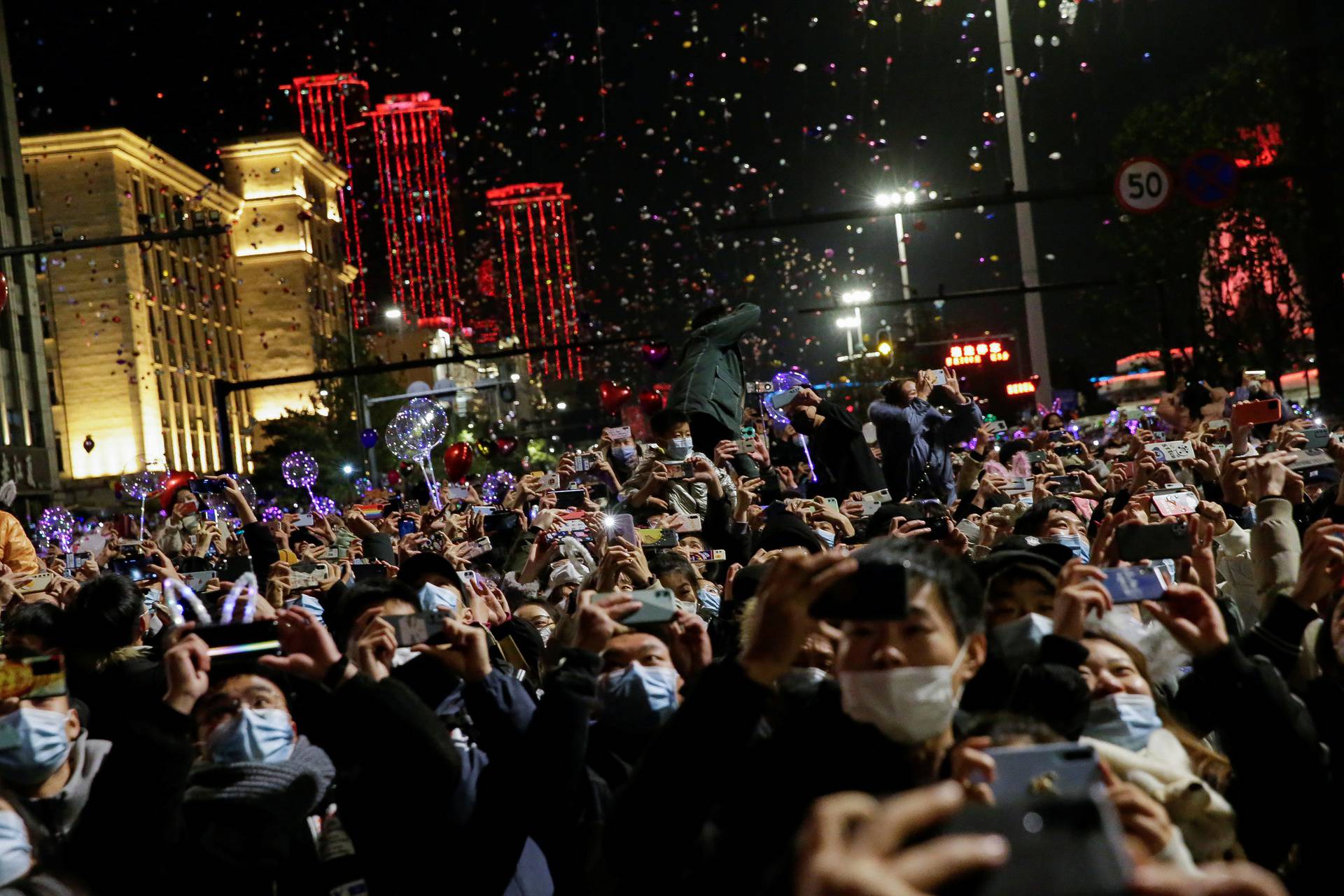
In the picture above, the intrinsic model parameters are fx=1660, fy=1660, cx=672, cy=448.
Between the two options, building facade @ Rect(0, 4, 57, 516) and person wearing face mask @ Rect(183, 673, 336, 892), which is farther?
building facade @ Rect(0, 4, 57, 516)

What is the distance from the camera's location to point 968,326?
222 feet

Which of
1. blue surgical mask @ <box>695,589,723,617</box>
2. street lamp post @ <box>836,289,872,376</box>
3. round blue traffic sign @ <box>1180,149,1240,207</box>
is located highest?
street lamp post @ <box>836,289,872,376</box>

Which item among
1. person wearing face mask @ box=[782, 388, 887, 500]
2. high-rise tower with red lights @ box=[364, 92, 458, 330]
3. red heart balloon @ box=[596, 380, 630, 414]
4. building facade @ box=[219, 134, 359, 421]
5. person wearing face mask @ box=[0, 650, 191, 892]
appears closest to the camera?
person wearing face mask @ box=[0, 650, 191, 892]

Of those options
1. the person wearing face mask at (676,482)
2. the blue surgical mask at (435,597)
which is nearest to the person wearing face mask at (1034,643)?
the blue surgical mask at (435,597)

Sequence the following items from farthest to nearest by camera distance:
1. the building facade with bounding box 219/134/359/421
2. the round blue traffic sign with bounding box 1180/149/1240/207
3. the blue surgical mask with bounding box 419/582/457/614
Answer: the building facade with bounding box 219/134/359/421
the round blue traffic sign with bounding box 1180/149/1240/207
the blue surgical mask with bounding box 419/582/457/614

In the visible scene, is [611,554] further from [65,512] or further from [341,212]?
[341,212]

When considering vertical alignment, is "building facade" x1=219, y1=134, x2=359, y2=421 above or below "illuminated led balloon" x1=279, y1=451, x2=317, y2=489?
above

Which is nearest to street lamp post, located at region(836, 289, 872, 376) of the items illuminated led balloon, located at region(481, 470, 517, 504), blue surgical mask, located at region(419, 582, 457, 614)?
illuminated led balloon, located at region(481, 470, 517, 504)

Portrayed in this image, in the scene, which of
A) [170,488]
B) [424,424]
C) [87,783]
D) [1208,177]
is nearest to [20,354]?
[170,488]

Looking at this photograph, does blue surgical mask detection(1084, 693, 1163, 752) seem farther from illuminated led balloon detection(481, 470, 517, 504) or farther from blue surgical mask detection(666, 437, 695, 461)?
illuminated led balloon detection(481, 470, 517, 504)

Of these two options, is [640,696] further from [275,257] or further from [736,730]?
[275,257]

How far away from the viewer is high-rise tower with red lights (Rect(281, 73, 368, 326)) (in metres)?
124

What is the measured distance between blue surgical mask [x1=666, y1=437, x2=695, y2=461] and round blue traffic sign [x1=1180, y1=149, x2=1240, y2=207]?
10.2 m

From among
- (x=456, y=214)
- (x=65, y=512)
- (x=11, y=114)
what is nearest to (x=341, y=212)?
(x=456, y=214)
